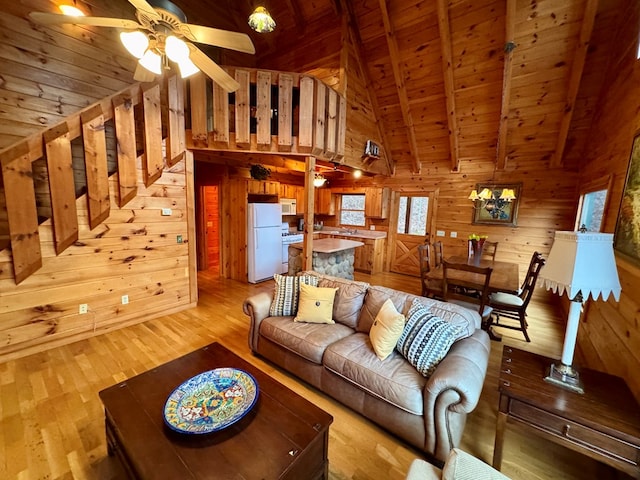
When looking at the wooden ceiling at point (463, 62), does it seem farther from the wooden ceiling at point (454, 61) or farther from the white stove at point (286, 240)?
the white stove at point (286, 240)

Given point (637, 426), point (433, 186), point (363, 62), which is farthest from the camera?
point (433, 186)

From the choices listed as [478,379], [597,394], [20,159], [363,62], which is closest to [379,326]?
[478,379]

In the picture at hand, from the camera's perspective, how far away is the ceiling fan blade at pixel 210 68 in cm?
186

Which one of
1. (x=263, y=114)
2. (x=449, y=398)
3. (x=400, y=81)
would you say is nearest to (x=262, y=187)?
(x=263, y=114)

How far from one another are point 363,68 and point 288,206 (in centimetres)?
319

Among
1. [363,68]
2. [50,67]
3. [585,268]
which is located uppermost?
[363,68]

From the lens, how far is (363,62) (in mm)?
4816

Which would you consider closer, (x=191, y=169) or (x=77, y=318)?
(x=77, y=318)

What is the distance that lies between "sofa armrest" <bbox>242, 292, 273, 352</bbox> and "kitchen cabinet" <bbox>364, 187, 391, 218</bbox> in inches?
172

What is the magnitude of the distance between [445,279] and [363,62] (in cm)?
429

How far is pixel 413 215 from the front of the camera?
6219mm

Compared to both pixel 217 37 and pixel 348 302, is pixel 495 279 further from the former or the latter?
pixel 217 37

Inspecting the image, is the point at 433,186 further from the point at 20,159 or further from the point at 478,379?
the point at 20,159

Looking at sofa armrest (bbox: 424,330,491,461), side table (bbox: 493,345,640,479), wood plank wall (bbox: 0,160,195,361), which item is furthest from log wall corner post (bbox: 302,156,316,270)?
side table (bbox: 493,345,640,479)
